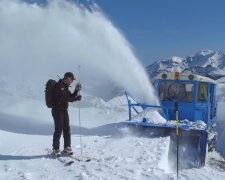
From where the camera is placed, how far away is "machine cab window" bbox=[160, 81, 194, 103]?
44.6 feet

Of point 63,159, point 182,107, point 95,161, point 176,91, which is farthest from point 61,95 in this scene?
point 176,91

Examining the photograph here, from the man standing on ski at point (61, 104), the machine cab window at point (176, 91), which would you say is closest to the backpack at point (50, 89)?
the man standing on ski at point (61, 104)

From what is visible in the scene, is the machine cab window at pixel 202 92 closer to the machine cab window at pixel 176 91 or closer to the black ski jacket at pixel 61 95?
the machine cab window at pixel 176 91

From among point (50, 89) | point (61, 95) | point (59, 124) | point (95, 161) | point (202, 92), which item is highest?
point (202, 92)

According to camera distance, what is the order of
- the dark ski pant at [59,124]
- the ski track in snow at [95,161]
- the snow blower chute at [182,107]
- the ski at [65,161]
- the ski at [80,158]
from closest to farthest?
1. the ski track in snow at [95,161]
2. the ski at [65,161]
3. the ski at [80,158]
4. the dark ski pant at [59,124]
5. the snow blower chute at [182,107]

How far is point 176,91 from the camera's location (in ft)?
45.4

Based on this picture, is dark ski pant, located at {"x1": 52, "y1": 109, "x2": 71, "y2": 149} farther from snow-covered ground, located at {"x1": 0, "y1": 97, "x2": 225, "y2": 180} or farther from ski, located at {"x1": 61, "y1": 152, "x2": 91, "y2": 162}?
snow-covered ground, located at {"x1": 0, "y1": 97, "x2": 225, "y2": 180}

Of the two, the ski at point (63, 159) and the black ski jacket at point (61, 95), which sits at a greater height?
the black ski jacket at point (61, 95)

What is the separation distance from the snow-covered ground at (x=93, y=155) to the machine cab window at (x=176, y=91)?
82.8 inches

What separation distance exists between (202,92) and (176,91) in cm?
85

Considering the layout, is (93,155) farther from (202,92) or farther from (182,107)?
(202,92)

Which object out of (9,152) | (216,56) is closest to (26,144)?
(9,152)

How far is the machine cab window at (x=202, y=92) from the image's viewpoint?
13610 millimetres

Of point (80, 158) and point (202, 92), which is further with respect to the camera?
point (202, 92)
